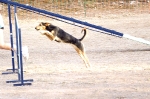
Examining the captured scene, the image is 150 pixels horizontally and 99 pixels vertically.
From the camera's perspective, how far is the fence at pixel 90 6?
2431 centimetres

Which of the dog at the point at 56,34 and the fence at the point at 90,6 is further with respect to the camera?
the fence at the point at 90,6

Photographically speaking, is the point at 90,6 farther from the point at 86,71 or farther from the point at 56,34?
the point at 56,34

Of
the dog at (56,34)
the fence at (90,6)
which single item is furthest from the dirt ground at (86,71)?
the fence at (90,6)

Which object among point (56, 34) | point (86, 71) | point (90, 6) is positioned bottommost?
point (90, 6)

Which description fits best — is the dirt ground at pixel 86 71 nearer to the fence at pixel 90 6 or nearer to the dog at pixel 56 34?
the dog at pixel 56 34

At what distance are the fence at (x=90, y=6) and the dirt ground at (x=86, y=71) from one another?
6.93 meters

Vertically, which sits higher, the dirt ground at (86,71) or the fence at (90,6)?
the dirt ground at (86,71)

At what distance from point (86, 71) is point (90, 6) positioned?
15.5 meters

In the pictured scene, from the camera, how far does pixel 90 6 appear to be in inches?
1026

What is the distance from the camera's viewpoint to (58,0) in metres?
26.6

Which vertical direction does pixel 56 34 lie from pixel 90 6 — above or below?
above

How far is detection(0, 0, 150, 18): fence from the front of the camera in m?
24.3

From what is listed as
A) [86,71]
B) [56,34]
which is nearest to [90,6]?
[86,71]

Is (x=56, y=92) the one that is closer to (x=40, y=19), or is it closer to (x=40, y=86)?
(x=40, y=86)
